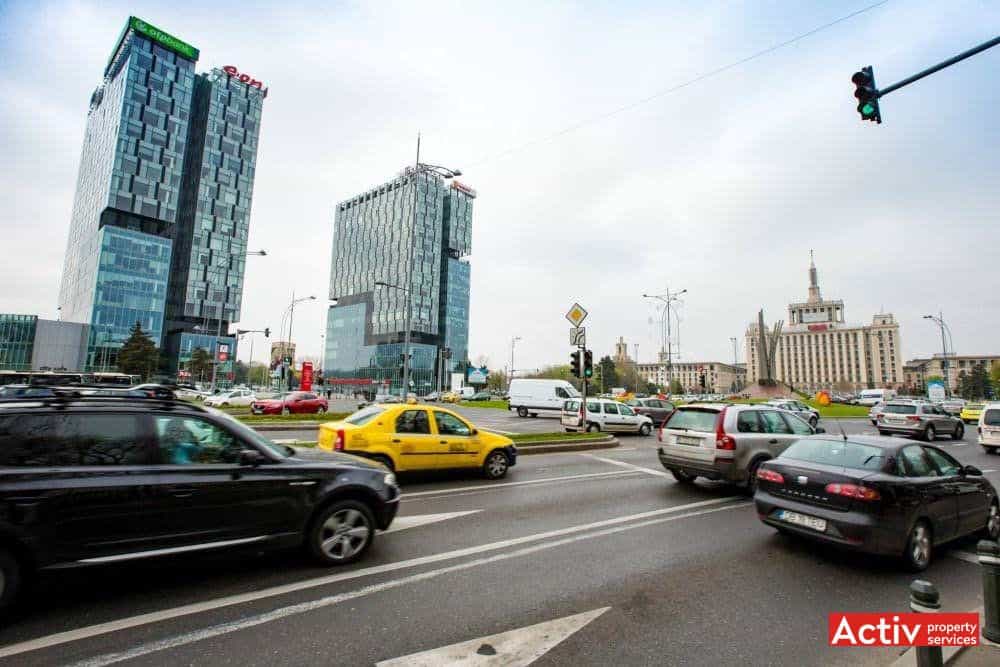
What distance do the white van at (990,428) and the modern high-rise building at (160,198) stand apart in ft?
261

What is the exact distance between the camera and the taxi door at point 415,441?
354 inches

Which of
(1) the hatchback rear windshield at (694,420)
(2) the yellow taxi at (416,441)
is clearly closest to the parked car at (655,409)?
(1) the hatchback rear windshield at (694,420)

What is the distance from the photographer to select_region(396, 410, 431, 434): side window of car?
9156 millimetres

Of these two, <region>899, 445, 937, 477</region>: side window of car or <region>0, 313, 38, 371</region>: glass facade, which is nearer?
<region>899, 445, 937, 477</region>: side window of car

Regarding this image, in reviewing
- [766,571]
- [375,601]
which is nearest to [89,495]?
[375,601]

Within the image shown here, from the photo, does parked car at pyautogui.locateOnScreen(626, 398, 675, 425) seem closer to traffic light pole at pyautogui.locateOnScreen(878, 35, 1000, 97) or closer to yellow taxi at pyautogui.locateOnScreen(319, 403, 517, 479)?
yellow taxi at pyautogui.locateOnScreen(319, 403, 517, 479)

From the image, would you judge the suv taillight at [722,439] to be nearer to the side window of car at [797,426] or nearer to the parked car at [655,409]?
the side window of car at [797,426]

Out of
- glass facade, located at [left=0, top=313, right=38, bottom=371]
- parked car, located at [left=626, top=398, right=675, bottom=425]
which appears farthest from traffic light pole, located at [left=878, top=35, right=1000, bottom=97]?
glass facade, located at [left=0, top=313, right=38, bottom=371]

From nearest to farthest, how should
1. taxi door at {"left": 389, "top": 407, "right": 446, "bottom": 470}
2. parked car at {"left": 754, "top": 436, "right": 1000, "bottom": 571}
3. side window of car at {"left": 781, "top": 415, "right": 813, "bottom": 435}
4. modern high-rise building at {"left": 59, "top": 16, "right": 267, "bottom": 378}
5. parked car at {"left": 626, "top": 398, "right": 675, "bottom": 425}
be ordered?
parked car at {"left": 754, "top": 436, "right": 1000, "bottom": 571} < taxi door at {"left": 389, "top": 407, "right": 446, "bottom": 470} < side window of car at {"left": 781, "top": 415, "right": 813, "bottom": 435} < parked car at {"left": 626, "top": 398, "right": 675, "bottom": 425} < modern high-rise building at {"left": 59, "top": 16, "right": 267, "bottom": 378}

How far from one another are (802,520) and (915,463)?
5.15 ft

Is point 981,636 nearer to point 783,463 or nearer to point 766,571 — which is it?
point 766,571

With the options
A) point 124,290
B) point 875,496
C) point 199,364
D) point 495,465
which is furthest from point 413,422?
point 124,290

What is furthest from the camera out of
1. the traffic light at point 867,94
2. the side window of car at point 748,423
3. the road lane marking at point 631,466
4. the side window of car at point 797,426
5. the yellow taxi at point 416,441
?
the road lane marking at point 631,466

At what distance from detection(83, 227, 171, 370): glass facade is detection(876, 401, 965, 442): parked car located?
291 feet
